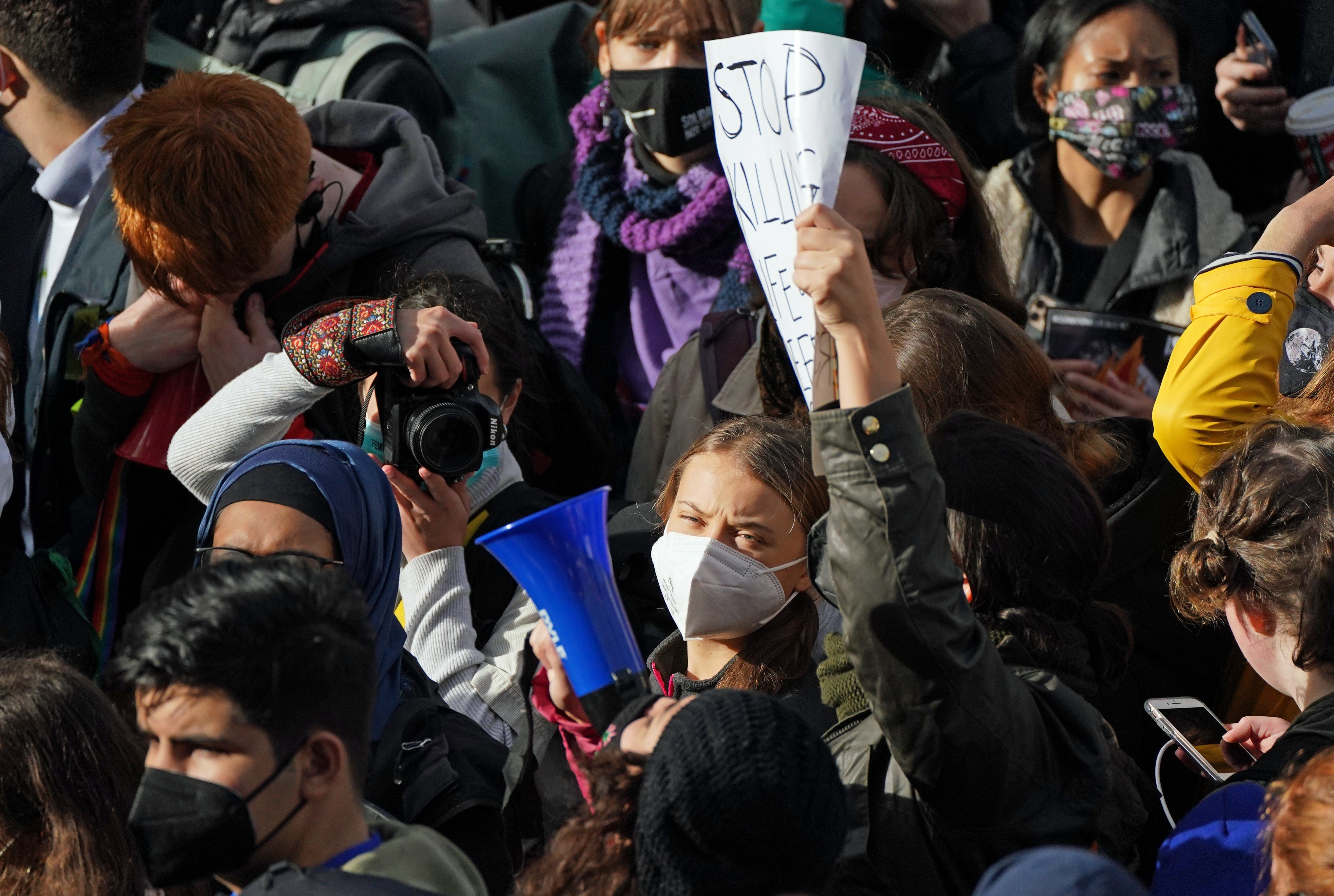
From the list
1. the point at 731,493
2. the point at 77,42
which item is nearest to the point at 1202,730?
the point at 731,493

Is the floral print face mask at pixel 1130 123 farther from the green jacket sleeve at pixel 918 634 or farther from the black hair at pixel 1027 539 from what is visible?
the green jacket sleeve at pixel 918 634

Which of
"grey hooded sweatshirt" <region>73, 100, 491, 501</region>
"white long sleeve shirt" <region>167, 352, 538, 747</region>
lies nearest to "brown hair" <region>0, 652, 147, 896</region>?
"white long sleeve shirt" <region>167, 352, 538, 747</region>

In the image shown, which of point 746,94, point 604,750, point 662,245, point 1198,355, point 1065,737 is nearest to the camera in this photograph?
point 604,750

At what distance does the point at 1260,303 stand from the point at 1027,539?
0.89 meters

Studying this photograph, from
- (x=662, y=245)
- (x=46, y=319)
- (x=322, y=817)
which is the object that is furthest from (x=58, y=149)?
(x=322, y=817)

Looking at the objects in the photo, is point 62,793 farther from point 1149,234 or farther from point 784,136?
point 1149,234

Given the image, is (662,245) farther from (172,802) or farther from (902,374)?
(172,802)

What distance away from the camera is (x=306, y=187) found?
3.51 metres

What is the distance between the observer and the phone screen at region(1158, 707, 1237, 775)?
93.0 inches

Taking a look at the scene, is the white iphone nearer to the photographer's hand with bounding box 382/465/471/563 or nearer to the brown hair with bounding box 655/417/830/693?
the brown hair with bounding box 655/417/830/693

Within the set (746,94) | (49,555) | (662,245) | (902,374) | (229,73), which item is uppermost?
(746,94)

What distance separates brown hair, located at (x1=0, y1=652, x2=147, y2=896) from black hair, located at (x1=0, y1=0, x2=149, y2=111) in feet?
7.54

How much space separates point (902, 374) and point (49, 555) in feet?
7.09

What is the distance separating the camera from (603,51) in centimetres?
436
